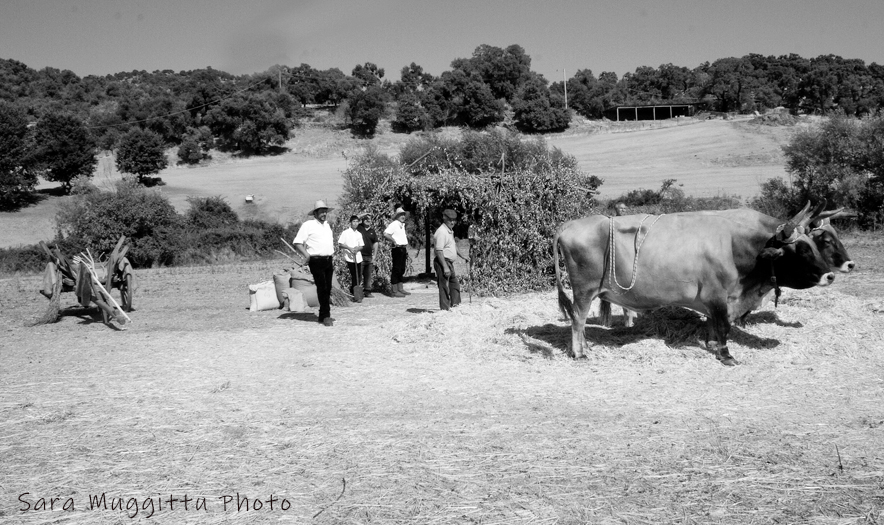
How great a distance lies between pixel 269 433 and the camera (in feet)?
21.5

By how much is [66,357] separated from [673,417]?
25.2 ft

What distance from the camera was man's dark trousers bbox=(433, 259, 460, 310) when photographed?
12.4 metres

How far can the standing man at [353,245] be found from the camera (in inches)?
613

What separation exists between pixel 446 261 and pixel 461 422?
5.81 m

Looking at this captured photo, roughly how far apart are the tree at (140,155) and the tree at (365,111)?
1878cm

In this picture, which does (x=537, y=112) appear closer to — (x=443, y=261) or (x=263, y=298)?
(x=263, y=298)

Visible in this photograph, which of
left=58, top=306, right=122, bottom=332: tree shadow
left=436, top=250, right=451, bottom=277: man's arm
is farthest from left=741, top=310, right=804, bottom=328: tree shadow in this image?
left=58, top=306, right=122, bottom=332: tree shadow

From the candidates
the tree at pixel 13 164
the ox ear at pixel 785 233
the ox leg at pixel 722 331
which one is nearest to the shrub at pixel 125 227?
the tree at pixel 13 164

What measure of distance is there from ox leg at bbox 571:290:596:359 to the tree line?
147 feet

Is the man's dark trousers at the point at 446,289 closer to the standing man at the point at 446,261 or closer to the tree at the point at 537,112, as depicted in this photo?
the standing man at the point at 446,261

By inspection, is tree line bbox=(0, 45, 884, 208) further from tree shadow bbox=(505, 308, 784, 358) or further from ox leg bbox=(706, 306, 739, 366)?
ox leg bbox=(706, 306, 739, 366)

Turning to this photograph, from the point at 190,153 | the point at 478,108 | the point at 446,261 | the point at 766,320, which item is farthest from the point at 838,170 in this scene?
the point at 190,153

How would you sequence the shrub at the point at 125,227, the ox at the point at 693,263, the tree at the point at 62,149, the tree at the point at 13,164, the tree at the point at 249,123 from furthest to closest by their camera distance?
the tree at the point at 249,123 → the tree at the point at 62,149 → the tree at the point at 13,164 → the shrub at the point at 125,227 → the ox at the point at 693,263

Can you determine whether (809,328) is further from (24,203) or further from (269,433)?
(24,203)
